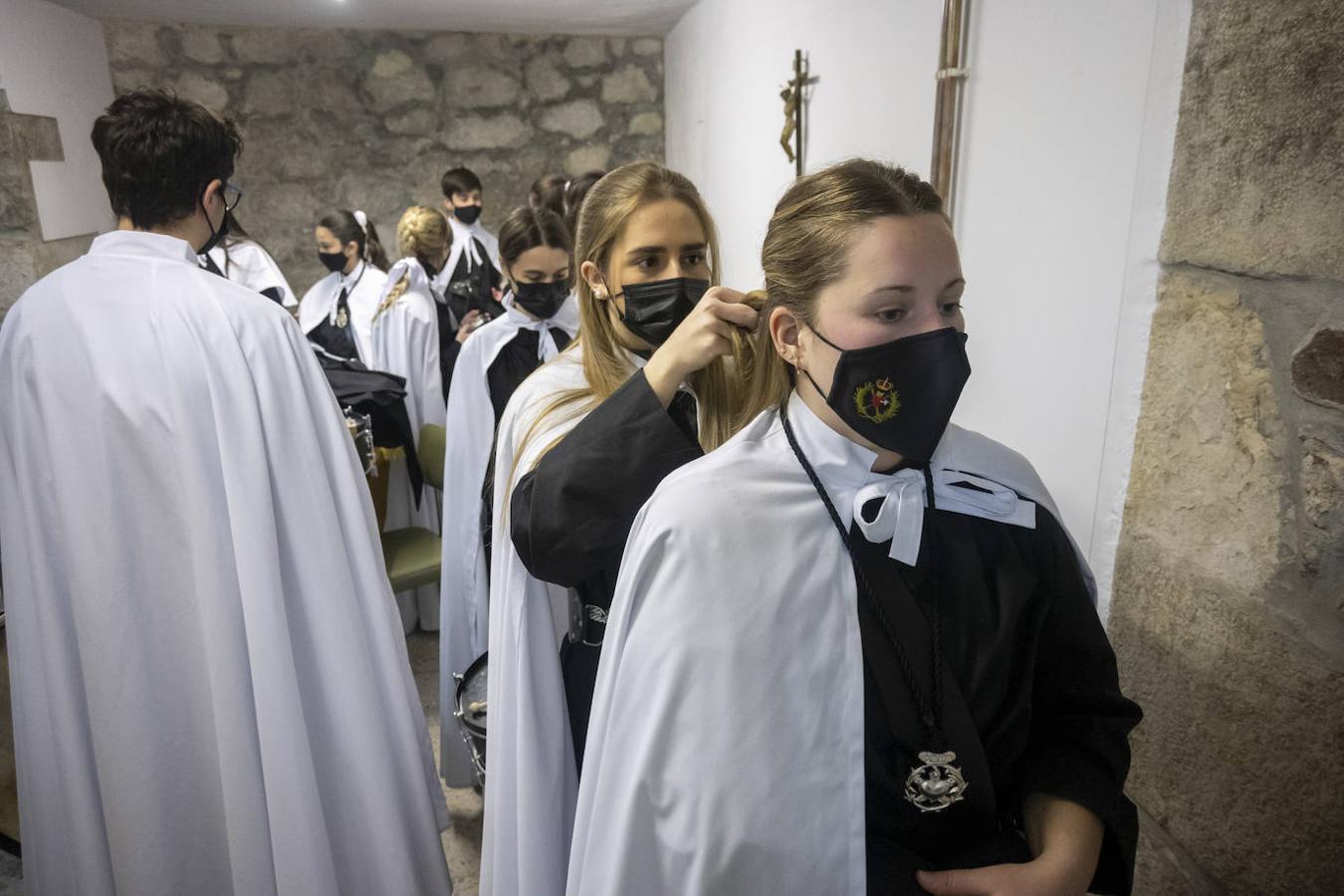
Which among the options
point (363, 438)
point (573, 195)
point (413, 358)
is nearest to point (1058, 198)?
point (363, 438)

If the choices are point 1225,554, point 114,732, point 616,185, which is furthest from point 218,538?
point 1225,554

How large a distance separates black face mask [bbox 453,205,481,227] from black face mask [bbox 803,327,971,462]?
5.07 m

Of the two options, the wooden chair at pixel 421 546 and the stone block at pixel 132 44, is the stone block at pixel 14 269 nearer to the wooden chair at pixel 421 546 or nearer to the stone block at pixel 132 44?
the wooden chair at pixel 421 546

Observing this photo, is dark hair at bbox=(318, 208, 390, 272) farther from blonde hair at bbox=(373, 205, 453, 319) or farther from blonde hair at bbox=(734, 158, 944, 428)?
Result: blonde hair at bbox=(734, 158, 944, 428)

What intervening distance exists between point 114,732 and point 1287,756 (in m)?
2.16

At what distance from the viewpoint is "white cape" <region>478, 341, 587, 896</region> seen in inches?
59.6

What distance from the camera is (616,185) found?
1652 mm

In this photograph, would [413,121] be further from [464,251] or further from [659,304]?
[659,304]

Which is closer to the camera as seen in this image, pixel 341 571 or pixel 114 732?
pixel 114 732

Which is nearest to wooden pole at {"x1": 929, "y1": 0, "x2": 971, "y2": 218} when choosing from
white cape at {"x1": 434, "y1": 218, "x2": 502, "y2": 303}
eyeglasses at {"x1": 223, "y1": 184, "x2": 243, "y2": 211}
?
eyeglasses at {"x1": 223, "y1": 184, "x2": 243, "y2": 211}

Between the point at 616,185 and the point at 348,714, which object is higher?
the point at 616,185

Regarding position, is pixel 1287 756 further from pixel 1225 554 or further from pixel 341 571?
pixel 341 571

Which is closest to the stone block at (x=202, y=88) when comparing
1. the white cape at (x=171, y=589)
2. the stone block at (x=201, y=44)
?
the stone block at (x=201, y=44)

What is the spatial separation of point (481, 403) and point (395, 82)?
4.52 metres
